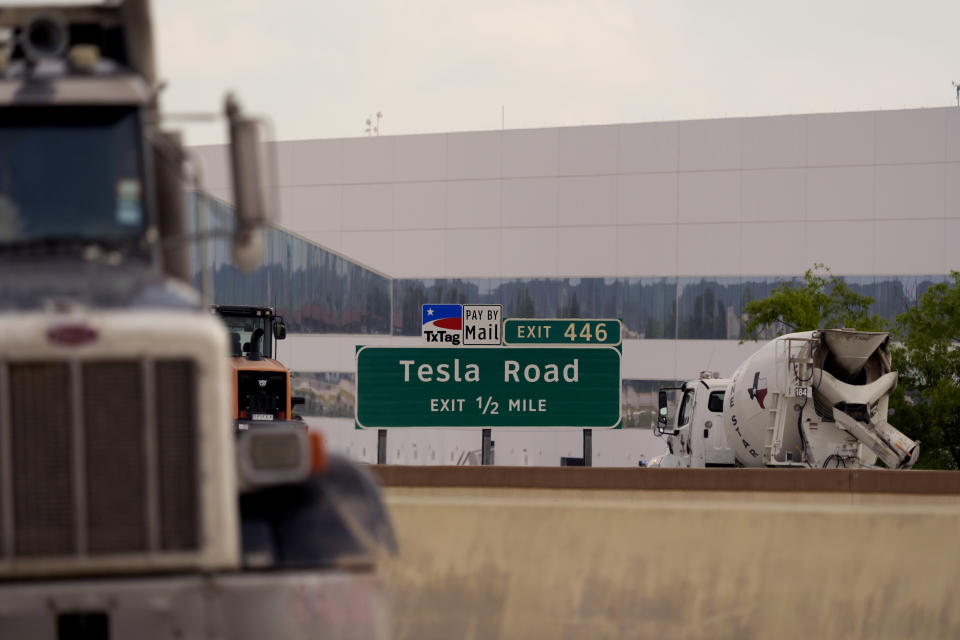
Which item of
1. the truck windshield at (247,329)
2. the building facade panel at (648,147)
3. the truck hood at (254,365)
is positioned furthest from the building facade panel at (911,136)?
the truck hood at (254,365)

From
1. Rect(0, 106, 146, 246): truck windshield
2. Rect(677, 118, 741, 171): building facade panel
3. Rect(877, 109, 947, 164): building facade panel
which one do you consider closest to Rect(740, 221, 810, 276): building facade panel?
Rect(677, 118, 741, 171): building facade panel

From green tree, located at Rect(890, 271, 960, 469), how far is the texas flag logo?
611 inches

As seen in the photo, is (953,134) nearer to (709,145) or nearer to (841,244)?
(841,244)

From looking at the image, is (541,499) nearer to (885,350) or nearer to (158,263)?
(158,263)

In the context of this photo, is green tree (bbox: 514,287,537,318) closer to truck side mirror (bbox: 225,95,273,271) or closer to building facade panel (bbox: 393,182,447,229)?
building facade panel (bbox: 393,182,447,229)

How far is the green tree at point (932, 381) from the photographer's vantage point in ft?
122

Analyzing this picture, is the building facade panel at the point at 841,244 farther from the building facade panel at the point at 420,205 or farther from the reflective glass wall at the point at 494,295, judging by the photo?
the building facade panel at the point at 420,205

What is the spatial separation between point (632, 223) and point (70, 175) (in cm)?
4844

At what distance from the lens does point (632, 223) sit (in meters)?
53.8

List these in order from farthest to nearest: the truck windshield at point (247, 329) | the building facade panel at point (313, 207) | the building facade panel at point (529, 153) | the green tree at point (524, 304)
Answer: the building facade panel at point (313, 207) < the green tree at point (524, 304) < the building facade panel at point (529, 153) < the truck windshield at point (247, 329)

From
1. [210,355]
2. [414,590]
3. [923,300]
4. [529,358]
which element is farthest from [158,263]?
[923,300]

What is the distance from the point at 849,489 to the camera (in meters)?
10.1

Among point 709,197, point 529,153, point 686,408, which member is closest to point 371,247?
point 529,153

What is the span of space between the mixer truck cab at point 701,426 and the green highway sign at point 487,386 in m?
2.27
